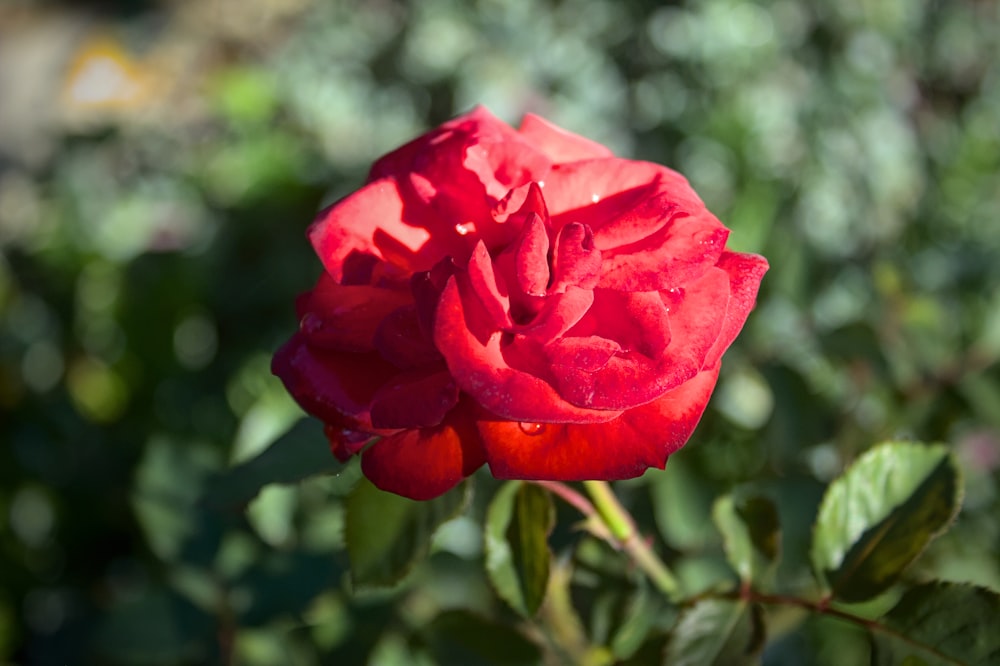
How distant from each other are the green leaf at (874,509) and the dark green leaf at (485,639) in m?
0.19

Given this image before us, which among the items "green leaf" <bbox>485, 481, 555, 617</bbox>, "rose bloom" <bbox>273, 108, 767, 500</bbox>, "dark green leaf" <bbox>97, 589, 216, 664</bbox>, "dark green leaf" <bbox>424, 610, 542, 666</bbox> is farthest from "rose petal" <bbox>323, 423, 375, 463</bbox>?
"dark green leaf" <bbox>97, 589, 216, 664</bbox>

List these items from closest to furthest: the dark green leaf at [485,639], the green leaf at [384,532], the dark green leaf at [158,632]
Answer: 1. the green leaf at [384,532]
2. the dark green leaf at [485,639]
3. the dark green leaf at [158,632]

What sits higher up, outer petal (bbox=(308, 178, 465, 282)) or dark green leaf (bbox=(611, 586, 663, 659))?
outer petal (bbox=(308, 178, 465, 282))

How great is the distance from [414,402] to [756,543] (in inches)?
10.1

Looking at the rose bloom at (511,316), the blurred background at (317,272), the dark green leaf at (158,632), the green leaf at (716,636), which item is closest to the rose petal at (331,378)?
the rose bloom at (511,316)

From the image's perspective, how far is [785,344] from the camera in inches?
33.4

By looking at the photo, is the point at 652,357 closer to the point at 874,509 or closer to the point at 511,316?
the point at 511,316

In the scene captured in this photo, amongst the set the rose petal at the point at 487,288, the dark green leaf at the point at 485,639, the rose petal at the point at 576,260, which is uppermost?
the rose petal at the point at 576,260

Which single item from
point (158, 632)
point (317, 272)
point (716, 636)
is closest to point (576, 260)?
point (716, 636)

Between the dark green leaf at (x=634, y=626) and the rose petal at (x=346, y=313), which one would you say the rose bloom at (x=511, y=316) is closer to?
the rose petal at (x=346, y=313)

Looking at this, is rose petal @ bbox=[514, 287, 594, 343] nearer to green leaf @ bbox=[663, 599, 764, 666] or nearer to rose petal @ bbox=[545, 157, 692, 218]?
rose petal @ bbox=[545, 157, 692, 218]

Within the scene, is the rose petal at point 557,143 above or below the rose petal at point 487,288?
above

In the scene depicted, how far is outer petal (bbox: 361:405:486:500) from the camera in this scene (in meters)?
0.36

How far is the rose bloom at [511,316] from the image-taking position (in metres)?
0.35
